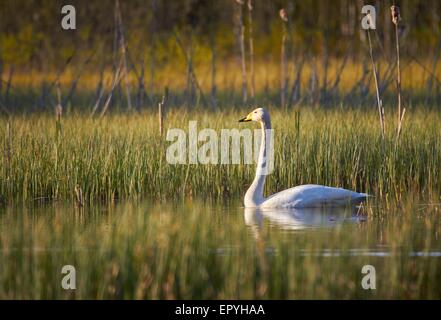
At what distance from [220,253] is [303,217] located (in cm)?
218

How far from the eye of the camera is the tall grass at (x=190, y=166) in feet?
30.3

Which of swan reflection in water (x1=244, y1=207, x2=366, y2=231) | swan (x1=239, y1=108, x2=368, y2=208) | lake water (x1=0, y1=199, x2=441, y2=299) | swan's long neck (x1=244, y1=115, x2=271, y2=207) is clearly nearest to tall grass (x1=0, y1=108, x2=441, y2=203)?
swan's long neck (x1=244, y1=115, x2=271, y2=207)

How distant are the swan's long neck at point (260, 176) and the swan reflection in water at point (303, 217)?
0.12m

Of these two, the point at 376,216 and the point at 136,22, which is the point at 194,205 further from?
the point at 136,22

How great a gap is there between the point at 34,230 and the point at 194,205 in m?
1.86

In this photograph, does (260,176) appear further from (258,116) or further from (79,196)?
(79,196)

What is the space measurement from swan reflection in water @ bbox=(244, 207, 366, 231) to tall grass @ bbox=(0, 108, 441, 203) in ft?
2.44

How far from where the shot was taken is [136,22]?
22.4 m

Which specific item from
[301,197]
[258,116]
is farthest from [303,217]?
[258,116]

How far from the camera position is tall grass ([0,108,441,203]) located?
924 centimetres

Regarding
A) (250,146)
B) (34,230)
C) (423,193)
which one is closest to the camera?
(34,230)

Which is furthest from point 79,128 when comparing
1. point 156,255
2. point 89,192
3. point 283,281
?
point 283,281

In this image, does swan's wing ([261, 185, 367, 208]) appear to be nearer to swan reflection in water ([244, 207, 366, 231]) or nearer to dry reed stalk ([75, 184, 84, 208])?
swan reflection in water ([244, 207, 366, 231])

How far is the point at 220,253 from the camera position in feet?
20.7
